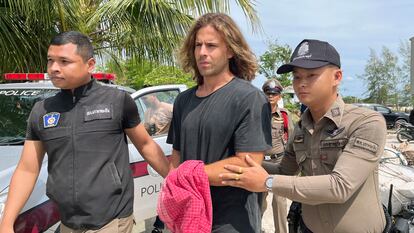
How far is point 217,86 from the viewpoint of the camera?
1937 mm

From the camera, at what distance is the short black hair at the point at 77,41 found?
87.9 inches

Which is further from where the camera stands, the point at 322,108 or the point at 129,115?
the point at 129,115

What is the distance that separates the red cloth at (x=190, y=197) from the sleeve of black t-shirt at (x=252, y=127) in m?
0.20

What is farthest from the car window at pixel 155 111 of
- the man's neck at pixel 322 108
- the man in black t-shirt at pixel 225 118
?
the man's neck at pixel 322 108

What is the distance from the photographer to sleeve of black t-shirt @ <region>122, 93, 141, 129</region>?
7.64ft

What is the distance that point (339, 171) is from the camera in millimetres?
1633

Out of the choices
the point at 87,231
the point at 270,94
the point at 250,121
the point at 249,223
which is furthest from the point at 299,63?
the point at 270,94

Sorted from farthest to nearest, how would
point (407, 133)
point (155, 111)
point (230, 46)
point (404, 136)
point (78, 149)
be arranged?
point (407, 133) < point (404, 136) < point (155, 111) < point (78, 149) < point (230, 46)

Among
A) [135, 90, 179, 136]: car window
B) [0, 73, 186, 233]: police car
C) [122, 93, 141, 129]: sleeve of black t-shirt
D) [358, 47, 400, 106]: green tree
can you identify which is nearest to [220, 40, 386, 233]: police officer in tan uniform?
[122, 93, 141, 129]: sleeve of black t-shirt

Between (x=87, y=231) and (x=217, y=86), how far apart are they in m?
1.02

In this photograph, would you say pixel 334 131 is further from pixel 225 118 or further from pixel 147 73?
pixel 147 73

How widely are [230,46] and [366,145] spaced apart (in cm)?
72

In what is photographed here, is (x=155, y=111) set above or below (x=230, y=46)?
below

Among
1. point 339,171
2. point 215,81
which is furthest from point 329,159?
point 215,81
